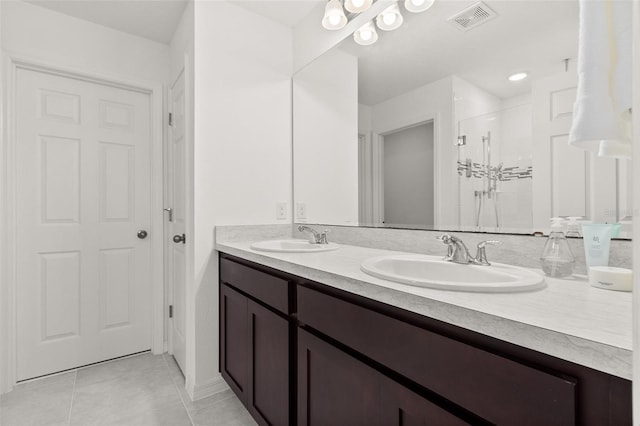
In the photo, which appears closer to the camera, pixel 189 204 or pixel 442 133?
pixel 442 133

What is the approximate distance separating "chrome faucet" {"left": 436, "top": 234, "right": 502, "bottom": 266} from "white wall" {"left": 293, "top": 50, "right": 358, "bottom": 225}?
2.43ft

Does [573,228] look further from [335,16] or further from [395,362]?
[335,16]

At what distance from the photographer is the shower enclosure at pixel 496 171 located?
1064mm

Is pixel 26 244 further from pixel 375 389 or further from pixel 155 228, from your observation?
pixel 375 389

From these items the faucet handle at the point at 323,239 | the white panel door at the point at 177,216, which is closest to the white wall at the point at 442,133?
the faucet handle at the point at 323,239

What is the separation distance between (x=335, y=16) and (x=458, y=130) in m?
0.99

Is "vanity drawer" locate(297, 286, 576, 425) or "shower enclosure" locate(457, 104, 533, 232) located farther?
"shower enclosure" locate(457, 104, 533, 232)

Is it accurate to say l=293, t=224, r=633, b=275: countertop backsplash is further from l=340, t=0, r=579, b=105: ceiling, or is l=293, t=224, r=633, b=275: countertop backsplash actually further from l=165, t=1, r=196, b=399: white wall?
l=165, t=1, r=196, b=399: white wall

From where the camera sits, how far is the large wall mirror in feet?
3.19

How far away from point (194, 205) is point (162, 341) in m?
1.22

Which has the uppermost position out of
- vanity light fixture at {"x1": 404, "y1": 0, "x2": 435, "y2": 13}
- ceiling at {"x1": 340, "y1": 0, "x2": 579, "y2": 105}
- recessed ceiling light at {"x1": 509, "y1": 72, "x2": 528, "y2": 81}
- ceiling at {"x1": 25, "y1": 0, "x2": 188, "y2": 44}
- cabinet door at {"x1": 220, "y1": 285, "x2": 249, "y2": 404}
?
ceiling at {"x1": 25, "y1": 0, "x2": 188, "y2": 44}

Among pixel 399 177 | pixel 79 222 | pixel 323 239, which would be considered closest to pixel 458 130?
pixel 399 177

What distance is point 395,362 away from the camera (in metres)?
0.72

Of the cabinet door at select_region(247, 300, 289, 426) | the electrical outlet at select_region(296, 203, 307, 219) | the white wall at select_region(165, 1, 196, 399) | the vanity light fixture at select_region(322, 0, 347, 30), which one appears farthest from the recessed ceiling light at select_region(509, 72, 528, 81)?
the white wall at select_region(165, 1, 196, 399)
